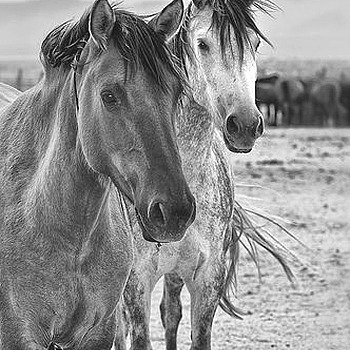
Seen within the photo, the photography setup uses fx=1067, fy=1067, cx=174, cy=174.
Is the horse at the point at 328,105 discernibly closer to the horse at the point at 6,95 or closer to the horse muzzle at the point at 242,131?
the horse at the point at 6,95

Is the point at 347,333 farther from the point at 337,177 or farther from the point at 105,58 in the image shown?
the point at 337,177

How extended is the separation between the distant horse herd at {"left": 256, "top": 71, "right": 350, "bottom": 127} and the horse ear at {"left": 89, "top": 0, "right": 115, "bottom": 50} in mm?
25931

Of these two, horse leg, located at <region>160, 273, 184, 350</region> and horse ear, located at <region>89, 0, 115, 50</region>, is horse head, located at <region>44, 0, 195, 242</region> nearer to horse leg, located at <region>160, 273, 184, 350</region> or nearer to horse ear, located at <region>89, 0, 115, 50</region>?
horse ear, located at <region>89, 0, 115, 50</region>

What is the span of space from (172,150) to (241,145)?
1217 millimetres

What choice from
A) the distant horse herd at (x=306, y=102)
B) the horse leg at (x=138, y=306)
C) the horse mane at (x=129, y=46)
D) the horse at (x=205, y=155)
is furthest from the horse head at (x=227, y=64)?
the distant horse herd at (x=306, y=102)

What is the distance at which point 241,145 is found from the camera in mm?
4746

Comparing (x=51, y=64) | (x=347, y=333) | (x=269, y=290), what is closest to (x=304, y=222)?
(x=269, y=290)

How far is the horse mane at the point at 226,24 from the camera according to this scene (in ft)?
16.4

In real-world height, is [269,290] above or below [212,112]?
below

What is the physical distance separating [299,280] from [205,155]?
154 inches

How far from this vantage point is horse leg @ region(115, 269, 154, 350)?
194 inches

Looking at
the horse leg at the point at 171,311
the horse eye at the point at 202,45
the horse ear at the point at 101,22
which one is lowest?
the horse leg at the point at 171,311

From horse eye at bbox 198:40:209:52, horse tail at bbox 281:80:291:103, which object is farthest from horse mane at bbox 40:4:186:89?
horse tail at bbox 281:80:291:103

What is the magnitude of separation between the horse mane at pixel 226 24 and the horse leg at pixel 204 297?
3.27ft
